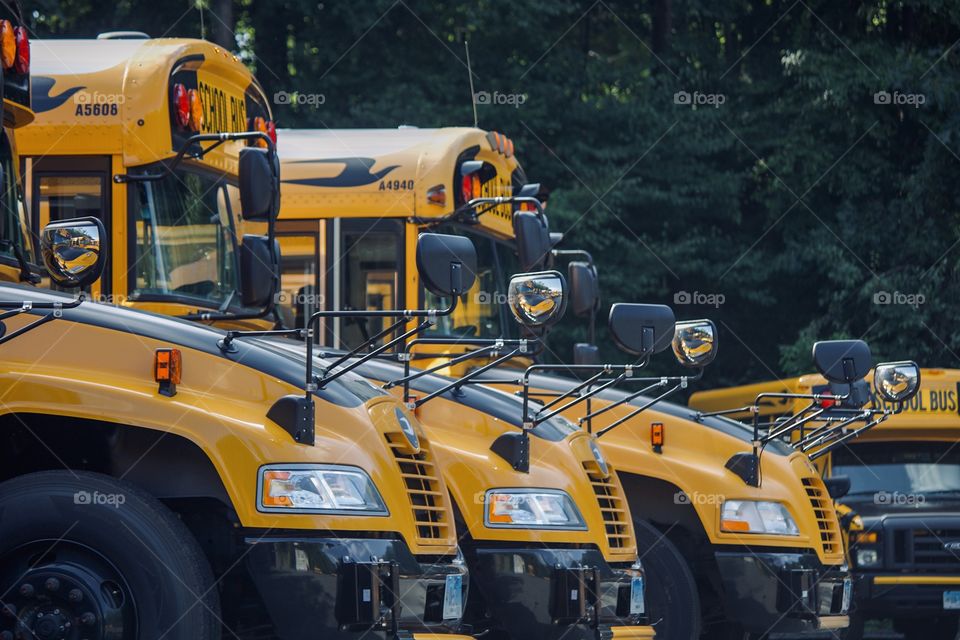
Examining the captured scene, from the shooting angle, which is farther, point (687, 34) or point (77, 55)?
point (687, 34)

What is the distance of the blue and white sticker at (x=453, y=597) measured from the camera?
5656 millimetres

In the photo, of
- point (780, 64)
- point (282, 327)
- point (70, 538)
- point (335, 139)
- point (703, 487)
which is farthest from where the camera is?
point (780, 64)

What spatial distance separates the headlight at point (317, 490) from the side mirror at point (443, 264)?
74 centimetres

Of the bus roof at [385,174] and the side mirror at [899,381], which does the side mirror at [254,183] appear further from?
→ the side mirror at [899,381]

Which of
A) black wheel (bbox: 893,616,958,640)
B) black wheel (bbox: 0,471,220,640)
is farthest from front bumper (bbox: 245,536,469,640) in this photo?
black wheel (bbox: 893,616,958,640)

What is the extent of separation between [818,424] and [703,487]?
3.78 meters

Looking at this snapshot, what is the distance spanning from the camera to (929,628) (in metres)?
13.2

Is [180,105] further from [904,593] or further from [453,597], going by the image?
[904,593]

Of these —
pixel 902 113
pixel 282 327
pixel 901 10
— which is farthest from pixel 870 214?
pixel 282 327

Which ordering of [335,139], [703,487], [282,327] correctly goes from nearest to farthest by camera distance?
[282,327] < [703,487] < [335,139]

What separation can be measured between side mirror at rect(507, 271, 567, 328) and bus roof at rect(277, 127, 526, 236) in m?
3.03

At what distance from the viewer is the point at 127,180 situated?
A: 6.98 metres

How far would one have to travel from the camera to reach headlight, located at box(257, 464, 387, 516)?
5031 mm

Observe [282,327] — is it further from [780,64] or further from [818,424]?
[780,64]
